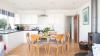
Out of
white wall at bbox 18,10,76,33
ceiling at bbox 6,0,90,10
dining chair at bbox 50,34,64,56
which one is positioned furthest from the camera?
white wall at bbox 18,10,76,33

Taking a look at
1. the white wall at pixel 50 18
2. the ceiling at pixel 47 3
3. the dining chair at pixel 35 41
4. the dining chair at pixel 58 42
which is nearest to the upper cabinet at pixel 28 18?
the white wall at pixel 50 18

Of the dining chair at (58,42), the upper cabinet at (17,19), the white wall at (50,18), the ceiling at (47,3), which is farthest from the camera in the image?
the white wall at (50,18)

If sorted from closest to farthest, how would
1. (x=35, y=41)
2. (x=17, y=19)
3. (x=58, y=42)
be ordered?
1. (x=58, y=42)
2. (x=35, y=41)
3. (x=17, y=19)

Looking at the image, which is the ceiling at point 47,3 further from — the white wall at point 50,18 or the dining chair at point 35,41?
the dining chair at point 35,41

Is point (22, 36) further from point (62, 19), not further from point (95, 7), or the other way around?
point (95, 7)

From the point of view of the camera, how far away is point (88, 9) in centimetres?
711

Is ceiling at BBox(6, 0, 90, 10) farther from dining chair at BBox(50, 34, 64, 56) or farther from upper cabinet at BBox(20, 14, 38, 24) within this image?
dining chair at BBox(50, 34, 64, 56)

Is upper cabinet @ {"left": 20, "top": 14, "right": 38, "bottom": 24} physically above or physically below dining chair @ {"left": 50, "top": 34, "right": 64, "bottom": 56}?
above

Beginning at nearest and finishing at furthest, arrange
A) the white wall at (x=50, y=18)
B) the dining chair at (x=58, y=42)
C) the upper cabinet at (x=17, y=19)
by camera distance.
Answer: the dining chair at (x=58, y=42) → the upper cabinet at (x=17, y=19) → the white wall at (x=50, y=18)

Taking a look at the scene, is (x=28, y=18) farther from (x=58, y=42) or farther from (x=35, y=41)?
(x=58, y=42)

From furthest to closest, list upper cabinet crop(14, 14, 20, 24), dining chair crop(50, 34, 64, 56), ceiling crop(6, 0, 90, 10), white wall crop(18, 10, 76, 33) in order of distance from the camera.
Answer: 1. white wall crop(18, 10, 76, 33)
2. upper cabinet crop(14, 14, 20, 24)
3. ceiling crop(6, 0, 90, 10)
4. dining chair crop(50, 34, 64, 56)

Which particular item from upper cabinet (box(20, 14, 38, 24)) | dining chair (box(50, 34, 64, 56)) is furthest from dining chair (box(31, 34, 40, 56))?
upper cabinet (box(20, 14, 38, 24))

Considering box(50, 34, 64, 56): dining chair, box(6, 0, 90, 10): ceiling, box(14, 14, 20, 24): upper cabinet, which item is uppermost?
box(6, 0, 90, 10): ceiling

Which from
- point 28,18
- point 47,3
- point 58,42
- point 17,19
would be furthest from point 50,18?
point 58,42
